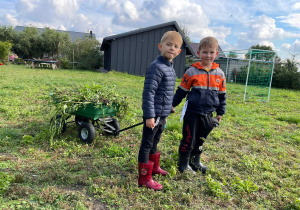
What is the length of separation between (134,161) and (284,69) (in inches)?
781

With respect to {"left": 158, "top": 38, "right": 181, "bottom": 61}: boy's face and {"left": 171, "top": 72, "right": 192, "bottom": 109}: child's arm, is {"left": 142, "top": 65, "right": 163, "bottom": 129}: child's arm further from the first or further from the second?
{"left": 171, "top": 72, "right": 192, "bottom": 109}: child's arm

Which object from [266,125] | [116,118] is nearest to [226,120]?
[266,125]

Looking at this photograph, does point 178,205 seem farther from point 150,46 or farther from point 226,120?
point 150,46

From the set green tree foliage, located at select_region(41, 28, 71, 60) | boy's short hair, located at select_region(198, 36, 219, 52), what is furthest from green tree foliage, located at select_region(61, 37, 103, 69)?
boy's short hair, located at select_region(198, 36, 219, 52)

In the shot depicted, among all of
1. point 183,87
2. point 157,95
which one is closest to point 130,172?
point 157,95

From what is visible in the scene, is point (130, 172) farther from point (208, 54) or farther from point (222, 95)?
point (208, 54)

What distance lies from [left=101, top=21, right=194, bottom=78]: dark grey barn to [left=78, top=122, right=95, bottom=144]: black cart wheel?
1683 cm

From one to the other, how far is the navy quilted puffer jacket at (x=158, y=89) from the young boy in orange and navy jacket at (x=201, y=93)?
1.05 feet

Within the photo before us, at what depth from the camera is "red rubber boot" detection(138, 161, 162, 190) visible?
2758 millimetres

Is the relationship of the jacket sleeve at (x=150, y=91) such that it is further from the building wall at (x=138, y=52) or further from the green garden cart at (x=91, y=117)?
the building wall at (x=138, y=52)

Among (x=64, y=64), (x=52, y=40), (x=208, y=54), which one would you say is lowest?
(x=208, y=54)

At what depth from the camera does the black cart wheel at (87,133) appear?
153 inches

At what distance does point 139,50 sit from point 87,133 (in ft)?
57.3

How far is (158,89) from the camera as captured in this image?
8.79 ft
